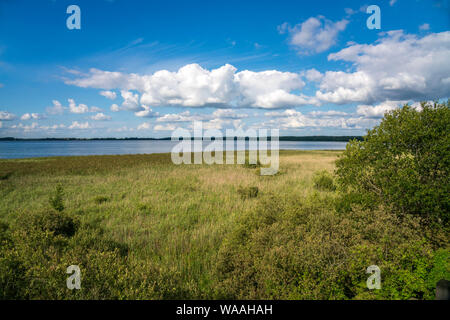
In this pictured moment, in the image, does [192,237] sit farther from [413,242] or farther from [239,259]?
[413,242]

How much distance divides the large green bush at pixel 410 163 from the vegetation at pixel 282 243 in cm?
4

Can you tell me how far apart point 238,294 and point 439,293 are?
331cm

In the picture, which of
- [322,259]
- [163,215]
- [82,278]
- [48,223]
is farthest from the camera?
[163,215]

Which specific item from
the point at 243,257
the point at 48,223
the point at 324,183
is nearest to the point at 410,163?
the point at 243,257

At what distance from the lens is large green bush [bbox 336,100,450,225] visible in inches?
252

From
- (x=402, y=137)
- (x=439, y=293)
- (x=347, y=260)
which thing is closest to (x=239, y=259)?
(x=347, y=260)

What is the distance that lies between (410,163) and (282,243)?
5.25 metres

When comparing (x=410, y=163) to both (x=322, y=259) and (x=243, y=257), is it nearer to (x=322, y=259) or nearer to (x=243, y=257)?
(x=322, y=259)

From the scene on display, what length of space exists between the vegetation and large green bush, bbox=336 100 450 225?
0.12ft

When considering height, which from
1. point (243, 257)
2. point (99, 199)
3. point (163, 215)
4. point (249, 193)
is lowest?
point (163, 215)

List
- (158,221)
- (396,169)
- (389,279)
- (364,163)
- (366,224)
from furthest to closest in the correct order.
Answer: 1. (158,221)
2. (364,163)
3. (396,169)
4. (366,224)
5. (389,279)

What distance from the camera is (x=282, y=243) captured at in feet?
17.2

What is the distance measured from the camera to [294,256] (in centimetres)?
464

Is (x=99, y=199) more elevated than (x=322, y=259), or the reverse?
(x=322, y=259)
